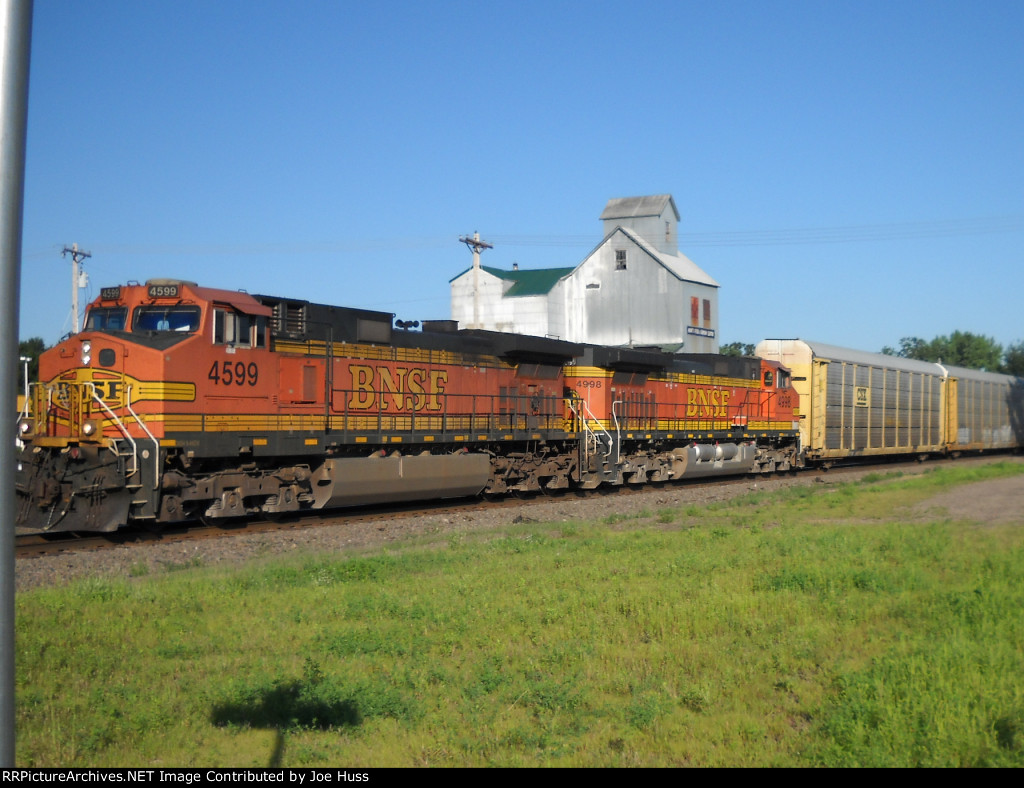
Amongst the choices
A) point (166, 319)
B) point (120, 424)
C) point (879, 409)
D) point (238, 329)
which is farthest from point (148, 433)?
point (879, 409)

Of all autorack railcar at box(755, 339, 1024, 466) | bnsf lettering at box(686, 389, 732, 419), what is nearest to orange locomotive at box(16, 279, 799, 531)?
bnsf lettering at box(686, 389, 732, 419)

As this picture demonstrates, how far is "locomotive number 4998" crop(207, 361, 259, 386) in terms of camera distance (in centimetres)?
1548

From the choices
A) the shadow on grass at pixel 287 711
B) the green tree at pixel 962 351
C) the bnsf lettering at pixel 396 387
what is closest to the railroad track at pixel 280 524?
the bnsf lettering at pixel 396 387

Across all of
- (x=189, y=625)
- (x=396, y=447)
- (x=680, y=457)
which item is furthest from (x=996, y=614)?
(x=680, y=457)

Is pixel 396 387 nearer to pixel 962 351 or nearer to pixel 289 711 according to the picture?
pixel 289 711

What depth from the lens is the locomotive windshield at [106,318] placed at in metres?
15.3

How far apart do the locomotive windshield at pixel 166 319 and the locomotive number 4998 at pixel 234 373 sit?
2.54ft

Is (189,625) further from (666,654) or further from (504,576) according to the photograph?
(666,654)

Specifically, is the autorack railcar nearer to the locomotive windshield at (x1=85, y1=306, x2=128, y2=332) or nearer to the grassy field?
the grassy field

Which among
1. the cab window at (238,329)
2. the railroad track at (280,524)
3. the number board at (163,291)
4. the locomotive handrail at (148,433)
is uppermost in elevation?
the number board at (163,291)

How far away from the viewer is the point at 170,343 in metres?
14.8

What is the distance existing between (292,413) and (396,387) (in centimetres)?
304

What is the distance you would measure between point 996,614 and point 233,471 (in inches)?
476

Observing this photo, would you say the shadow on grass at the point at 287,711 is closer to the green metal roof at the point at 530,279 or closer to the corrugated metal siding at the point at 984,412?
the corrugated metal siding at the point at 984,412
